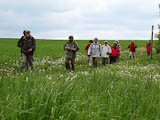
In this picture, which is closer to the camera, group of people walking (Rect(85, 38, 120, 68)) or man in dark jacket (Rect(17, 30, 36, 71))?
man in dark jacket (Rect(17, 30, 36, 71))

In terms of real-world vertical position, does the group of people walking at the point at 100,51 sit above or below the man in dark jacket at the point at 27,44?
below

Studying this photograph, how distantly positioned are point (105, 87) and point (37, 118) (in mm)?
2886

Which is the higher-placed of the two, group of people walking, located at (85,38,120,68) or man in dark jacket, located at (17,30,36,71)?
man in dark jacket, located at (17,30,36,71)

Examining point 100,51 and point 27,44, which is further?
point 100,51

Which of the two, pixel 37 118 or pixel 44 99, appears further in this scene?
pixel 44 99

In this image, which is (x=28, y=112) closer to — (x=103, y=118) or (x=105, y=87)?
(x=103, y=118)

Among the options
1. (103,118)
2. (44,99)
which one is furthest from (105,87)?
(44,99)

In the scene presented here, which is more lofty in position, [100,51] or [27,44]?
[27,44]

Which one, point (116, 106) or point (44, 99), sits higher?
point (44, 99)

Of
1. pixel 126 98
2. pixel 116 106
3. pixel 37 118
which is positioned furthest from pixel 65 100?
pixel 126 98

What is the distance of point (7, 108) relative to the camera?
3.89m

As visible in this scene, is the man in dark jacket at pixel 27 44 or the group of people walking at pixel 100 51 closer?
the man in dark jacket at pixel 27 44

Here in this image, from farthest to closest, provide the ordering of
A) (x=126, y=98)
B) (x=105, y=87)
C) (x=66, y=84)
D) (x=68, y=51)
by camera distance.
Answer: (x=68, y=51) → (x=105, y=87) → (x=126, y=98) → (x=66, y=84)

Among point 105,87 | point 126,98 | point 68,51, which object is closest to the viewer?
point 126,98
